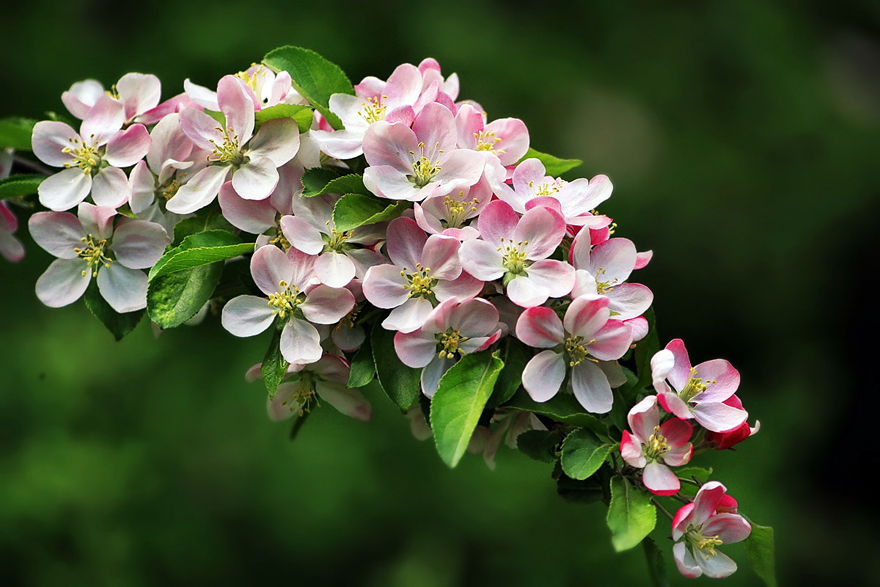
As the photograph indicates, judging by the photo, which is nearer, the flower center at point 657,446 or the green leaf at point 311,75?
the flower center at point 657,446

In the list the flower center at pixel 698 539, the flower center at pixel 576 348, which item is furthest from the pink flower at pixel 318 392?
the flower center at pixel 698 539

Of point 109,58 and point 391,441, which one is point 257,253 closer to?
point 391,441

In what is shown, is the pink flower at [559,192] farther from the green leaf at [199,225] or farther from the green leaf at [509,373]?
the green leaf at [199,225]

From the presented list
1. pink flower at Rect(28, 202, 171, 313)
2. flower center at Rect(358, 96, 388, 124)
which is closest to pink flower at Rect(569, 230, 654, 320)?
flower center at Rect(358, 96, 388, 124)

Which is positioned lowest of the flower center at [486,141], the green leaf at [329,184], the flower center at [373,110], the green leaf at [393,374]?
the green leaf at [393,374]

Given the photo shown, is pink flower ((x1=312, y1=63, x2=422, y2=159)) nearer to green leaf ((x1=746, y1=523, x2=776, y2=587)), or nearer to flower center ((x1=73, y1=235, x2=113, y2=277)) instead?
flower center ((x1=73, y1=235, x2=113, y2=277))

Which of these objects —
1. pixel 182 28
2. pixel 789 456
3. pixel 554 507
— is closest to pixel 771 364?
pixel 789 456

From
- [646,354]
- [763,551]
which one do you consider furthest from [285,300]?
[763,551]

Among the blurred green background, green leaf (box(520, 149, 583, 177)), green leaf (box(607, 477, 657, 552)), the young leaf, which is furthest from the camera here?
the blurred green background
